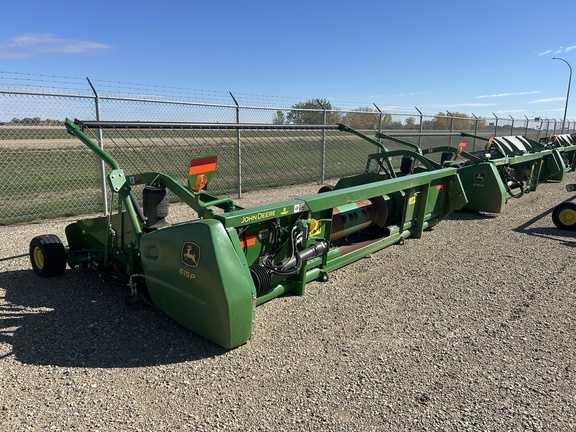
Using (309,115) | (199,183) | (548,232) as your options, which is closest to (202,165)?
(199,183)

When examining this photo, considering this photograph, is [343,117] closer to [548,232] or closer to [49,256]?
[548,232]

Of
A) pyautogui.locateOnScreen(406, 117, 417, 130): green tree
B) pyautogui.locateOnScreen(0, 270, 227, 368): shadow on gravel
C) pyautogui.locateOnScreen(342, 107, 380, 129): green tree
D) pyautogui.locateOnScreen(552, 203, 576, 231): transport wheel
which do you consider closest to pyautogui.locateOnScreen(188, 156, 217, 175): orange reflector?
pyautogui.locateOnScreen(0, 270, 227, 368): shadow on gravel

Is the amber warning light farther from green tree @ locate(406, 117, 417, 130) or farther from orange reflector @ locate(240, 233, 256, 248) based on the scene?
green tree @ locate(406, 117, 417, 130)

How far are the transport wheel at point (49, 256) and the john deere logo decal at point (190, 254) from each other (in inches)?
81.0

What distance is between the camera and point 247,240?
3482 millimetres

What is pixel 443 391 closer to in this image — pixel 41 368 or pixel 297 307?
pixel 297 307

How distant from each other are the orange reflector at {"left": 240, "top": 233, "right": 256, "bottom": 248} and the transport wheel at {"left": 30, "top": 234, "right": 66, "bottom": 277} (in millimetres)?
2148

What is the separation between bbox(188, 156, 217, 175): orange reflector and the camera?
10.7ft

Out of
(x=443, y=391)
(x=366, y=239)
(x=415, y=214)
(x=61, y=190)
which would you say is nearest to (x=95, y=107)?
(x=61, y=190)

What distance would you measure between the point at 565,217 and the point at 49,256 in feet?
23.8

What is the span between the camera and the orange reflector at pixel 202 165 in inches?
128

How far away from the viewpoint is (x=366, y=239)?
534 centimetres

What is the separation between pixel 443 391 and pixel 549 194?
9.31 metres

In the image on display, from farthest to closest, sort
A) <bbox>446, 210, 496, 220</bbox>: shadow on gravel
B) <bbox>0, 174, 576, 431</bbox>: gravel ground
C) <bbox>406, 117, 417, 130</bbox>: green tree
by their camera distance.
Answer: <bbox>406, 117, 417, 130</bbox>: green tree → <bbox>446, 210, 496, 220</bbox>: shadow on gravel → <bbox>0, 174, 576, 431</bbox>: gravel ground
